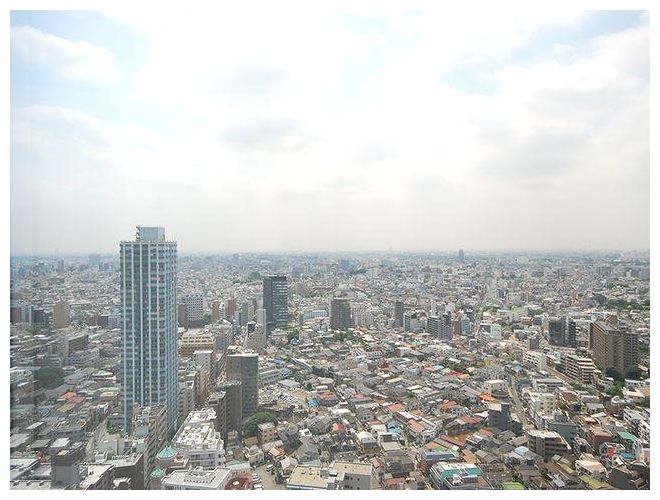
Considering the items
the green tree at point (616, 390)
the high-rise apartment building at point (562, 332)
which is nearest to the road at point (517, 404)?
the green tree at point (616, 390)

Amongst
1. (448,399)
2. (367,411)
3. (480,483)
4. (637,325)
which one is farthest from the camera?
(448,399)

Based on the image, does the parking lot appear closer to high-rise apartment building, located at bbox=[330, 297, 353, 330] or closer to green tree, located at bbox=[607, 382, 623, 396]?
green tree, located at bbox=[607, 382, 623, 396]

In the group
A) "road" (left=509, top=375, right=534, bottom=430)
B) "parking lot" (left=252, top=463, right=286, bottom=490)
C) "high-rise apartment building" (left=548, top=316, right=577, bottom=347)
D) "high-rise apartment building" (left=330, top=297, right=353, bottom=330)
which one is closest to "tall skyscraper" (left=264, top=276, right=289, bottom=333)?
"high-rise apartment building" (left=330, top=297, right=353, bottom=330)

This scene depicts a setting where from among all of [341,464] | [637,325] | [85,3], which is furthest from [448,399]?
[85,3]

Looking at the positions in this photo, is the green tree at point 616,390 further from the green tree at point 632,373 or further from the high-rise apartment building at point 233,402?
the high-rise apartment building at point 233,402

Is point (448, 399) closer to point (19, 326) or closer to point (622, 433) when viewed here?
point (622, 433)

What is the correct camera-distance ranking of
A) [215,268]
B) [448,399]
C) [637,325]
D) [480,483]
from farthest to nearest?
[215,268] < [448,399] < [637,325] < [480,483]
